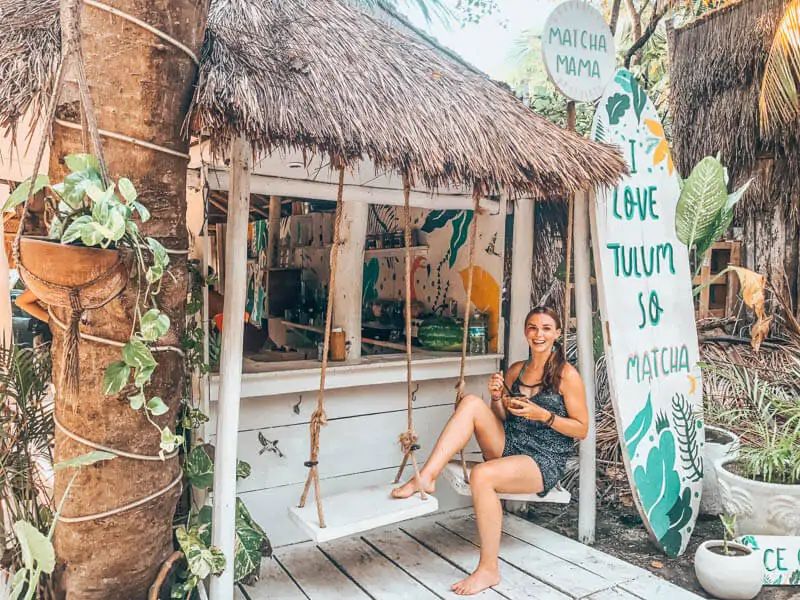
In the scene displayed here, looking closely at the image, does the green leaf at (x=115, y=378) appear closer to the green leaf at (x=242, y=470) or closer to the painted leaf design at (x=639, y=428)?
the green leaf at (x=242, y=470)

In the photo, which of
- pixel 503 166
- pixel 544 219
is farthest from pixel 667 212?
pixel 503 166

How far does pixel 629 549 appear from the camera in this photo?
346cm

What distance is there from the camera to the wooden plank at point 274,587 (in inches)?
112

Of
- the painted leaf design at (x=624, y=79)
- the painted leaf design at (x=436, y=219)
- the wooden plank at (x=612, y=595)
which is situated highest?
the painted leaf design at (x=624, y=79)

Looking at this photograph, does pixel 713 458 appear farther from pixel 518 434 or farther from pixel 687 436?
pixel 518 434

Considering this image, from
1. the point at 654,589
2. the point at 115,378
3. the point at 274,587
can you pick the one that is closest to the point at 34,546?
the point at 115,378

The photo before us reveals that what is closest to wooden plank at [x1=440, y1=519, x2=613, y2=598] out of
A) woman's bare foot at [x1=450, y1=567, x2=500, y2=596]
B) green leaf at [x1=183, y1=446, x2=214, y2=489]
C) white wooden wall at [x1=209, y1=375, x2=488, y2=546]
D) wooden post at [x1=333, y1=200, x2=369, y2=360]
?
woman's bare foot at [x1=450, y1=567, x2=500, y2=596]

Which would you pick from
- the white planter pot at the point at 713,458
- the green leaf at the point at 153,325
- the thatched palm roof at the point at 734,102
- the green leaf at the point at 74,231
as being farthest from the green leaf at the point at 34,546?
the thatched palm roof at the point at 734,102

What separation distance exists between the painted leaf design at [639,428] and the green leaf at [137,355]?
8.41 ft

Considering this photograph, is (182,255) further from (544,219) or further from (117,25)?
(544,219)

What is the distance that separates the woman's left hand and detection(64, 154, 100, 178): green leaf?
7.11 ft

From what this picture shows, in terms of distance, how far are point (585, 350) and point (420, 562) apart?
1476 mm

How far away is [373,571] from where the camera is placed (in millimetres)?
3094

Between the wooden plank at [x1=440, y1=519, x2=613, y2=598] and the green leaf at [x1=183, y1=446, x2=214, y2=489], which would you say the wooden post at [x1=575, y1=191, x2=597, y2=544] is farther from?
the green leaf at [x1=183, y1=446, x2=214, y2=489]
